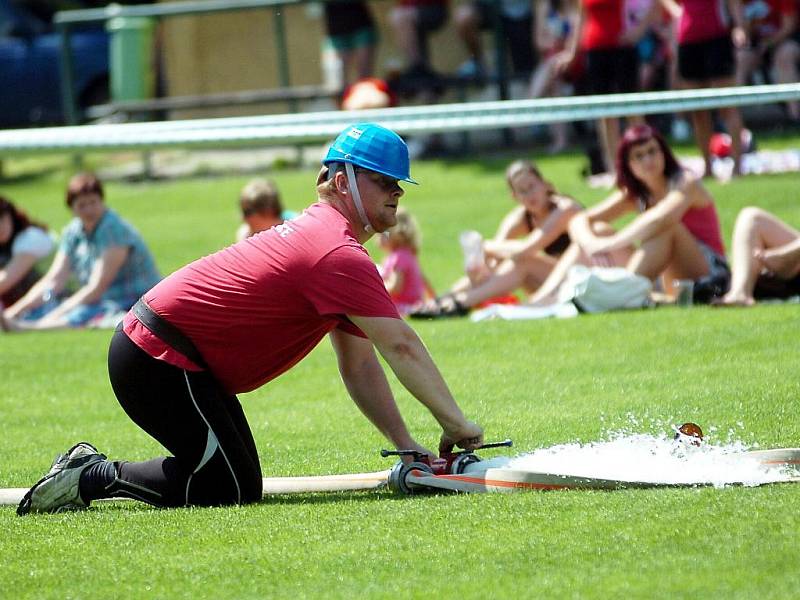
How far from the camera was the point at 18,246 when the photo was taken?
12.0 m

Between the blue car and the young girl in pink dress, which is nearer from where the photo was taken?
the young girl in pink dress

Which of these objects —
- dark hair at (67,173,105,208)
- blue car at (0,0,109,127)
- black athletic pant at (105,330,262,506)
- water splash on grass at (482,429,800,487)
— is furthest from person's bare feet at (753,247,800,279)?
blue car at (0,0,109,127)

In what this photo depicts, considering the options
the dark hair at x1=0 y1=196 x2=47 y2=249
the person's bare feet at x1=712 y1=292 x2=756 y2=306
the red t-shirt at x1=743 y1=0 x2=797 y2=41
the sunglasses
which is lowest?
the person's bare feet at x1=712 y1=292 x2=756 y2=306

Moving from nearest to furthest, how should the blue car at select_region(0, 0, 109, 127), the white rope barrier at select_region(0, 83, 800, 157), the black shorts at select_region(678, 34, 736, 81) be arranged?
the white rope barrier at select_region(0, 83, 800, 157), the black shorts at select_region(678, 34, 736, 81), the blue car at select_region(0, 0, 109, 127)

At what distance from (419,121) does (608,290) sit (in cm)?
215

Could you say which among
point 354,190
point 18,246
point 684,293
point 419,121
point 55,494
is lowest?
point 684,293

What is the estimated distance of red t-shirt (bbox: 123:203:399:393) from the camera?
5.20 metres

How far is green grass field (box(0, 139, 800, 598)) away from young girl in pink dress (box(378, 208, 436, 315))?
0.92 metres

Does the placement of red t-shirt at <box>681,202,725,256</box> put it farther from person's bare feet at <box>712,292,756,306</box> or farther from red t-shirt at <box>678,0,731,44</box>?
red t-shirt at <box>678,0,731,44</box>

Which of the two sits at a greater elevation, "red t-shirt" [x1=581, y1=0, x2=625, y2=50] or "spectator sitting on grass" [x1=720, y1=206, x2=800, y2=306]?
"red t-shirt" [x1=581, y1=0, x2=625, y2=50]

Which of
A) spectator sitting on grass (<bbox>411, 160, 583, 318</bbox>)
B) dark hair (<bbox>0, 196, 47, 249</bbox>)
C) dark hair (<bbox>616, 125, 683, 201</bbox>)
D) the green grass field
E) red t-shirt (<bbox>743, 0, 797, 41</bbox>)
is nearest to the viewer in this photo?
the green grass field

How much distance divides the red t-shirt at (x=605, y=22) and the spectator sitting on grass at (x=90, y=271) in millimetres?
5190

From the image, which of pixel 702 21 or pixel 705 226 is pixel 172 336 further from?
pixel 702 21

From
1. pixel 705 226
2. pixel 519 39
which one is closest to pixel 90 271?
pixel 705 226
